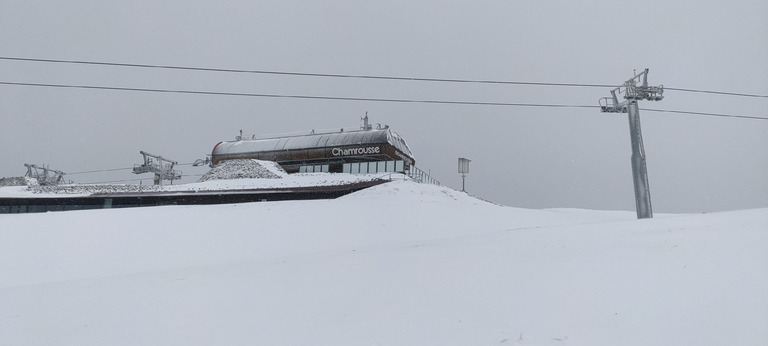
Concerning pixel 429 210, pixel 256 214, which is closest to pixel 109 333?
pixel 256 214

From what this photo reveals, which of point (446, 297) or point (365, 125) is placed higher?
point (365, 125)

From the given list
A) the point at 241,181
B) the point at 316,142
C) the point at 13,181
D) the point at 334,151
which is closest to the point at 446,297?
the point at 241,181

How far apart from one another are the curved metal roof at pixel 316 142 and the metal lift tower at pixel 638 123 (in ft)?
73.9

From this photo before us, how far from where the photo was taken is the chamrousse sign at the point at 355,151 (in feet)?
122

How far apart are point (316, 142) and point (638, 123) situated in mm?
30501

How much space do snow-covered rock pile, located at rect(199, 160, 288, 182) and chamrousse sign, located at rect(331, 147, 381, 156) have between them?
5367 mm

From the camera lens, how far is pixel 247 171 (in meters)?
37.5

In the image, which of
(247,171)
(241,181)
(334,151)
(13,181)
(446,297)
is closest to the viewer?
(446,297)

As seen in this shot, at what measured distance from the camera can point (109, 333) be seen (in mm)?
4629

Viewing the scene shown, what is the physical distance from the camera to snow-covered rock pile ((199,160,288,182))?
120 ft

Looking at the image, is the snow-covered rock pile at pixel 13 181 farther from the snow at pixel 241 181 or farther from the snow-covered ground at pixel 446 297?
the snow-covered ground at pixel 446 297

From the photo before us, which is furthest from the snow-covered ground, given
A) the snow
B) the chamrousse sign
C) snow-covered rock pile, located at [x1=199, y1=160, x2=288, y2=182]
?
the chamrousse sign

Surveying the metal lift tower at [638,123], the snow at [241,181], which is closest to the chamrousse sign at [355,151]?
the snow at [241,181]

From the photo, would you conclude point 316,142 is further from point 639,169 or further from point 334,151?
point 639,169
